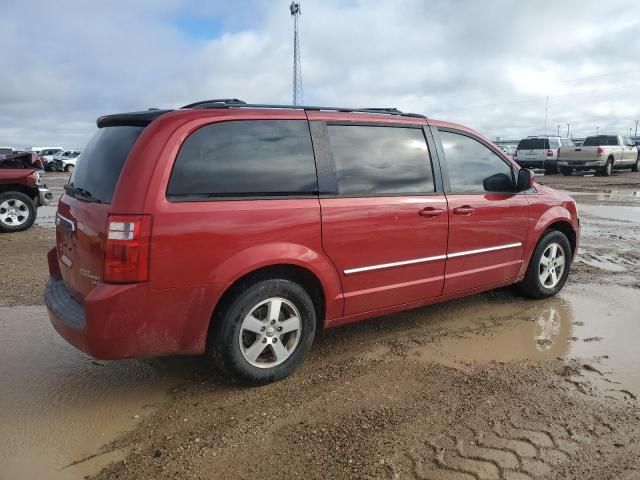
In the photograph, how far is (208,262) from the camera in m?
3.05

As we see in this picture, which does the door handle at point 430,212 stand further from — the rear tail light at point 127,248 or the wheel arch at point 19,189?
the wheel arch at point 19,189

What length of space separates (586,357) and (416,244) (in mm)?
1474

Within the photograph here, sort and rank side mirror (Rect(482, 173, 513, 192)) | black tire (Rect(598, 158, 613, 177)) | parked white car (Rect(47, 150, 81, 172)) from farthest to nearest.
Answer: parked white car (Rect(47, 150, 81, 172)) < black tire (Rect(598, 158, 613, 177)) < side mirror (Rect(482, 173, 513, 192))

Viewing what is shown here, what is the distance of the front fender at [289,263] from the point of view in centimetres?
311

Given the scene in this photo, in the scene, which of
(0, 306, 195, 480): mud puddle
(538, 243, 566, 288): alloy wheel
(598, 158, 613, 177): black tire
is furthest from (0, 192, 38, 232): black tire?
(598, 158, 613, 177): black tire

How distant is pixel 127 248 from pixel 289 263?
97 cm

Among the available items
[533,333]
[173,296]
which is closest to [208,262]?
[173,296]

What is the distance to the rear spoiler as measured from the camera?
3.21 meters

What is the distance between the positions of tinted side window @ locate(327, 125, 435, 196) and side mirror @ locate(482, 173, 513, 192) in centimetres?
69

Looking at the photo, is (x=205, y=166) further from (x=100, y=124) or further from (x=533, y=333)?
(x=533, y=333)

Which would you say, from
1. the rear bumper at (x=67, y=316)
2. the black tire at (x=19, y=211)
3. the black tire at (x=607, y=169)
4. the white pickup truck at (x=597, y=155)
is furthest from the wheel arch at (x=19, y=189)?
the black tire at (x=607, y=169)

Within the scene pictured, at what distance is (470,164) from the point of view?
177 inches

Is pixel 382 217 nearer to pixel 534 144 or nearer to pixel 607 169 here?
pixel 607 169

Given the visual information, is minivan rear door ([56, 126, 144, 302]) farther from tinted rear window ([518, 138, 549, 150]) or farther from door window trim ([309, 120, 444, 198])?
tinted rear window ([518, 138, 549, 150])
